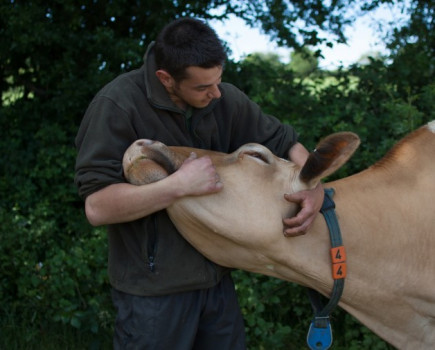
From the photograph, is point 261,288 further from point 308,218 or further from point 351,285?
point 308,218

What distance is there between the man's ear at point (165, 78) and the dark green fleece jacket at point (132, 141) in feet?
0.09

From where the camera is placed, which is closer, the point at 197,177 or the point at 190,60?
the point at 197,177

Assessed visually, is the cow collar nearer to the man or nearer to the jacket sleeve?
the man

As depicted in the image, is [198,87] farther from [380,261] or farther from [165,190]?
[380,261]

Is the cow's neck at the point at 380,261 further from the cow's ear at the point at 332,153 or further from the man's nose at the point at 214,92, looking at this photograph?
the man's nose at the point at 214,92

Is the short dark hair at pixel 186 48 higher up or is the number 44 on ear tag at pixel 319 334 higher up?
the short dark hair at pixel 186 48

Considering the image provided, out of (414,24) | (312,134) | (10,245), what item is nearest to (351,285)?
(312,134)

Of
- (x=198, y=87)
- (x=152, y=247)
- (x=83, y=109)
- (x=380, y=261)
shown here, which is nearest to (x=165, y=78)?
(x=198, y=87)

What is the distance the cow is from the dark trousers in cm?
25

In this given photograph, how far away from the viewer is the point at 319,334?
2.55 meters

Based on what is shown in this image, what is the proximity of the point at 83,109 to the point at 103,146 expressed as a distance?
3321 mm

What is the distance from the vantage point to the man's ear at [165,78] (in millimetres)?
2386

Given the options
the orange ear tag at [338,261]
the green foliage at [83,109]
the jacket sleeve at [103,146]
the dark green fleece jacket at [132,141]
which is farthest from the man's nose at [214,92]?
the green foliage at [83,109]

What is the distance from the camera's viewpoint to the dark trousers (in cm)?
248
